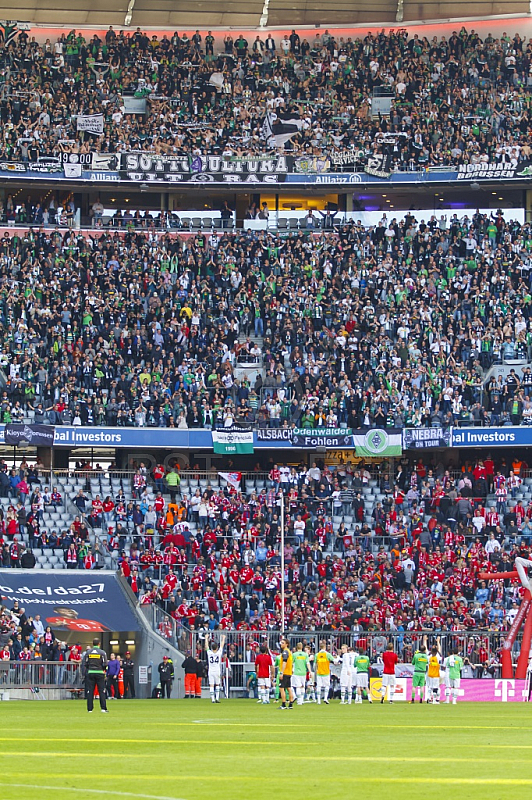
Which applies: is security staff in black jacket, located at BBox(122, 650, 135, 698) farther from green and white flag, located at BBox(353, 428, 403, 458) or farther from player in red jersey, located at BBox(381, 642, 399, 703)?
green and white flag, located at BBox(353, 428, 403, 458)

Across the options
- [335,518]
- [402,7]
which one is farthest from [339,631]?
[402,7]

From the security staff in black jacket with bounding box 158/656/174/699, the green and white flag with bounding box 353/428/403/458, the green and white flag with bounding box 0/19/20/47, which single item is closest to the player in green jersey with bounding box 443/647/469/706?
the security staff in black jacket with bounding box 158/656/174/699

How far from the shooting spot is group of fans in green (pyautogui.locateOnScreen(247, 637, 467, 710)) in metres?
29.8

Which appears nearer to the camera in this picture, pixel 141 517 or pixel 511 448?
pixel 141 517

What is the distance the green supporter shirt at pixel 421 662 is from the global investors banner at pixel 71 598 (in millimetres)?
8773

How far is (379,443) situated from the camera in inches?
1812

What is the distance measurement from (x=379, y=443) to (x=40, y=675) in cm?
1672

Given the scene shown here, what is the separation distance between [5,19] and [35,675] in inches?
1521

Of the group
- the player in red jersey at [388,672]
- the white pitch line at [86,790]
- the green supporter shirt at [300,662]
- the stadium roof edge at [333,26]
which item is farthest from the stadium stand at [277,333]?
the white pitch line at [86,790]

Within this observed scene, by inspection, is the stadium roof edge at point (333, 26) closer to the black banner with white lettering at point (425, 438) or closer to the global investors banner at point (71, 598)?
the black banner with white lettering at point (425, 438)

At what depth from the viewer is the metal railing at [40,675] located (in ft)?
108

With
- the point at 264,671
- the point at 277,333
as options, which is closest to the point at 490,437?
the point at 277,333

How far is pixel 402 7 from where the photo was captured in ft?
202

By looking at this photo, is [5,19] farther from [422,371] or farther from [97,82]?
[422,371]
